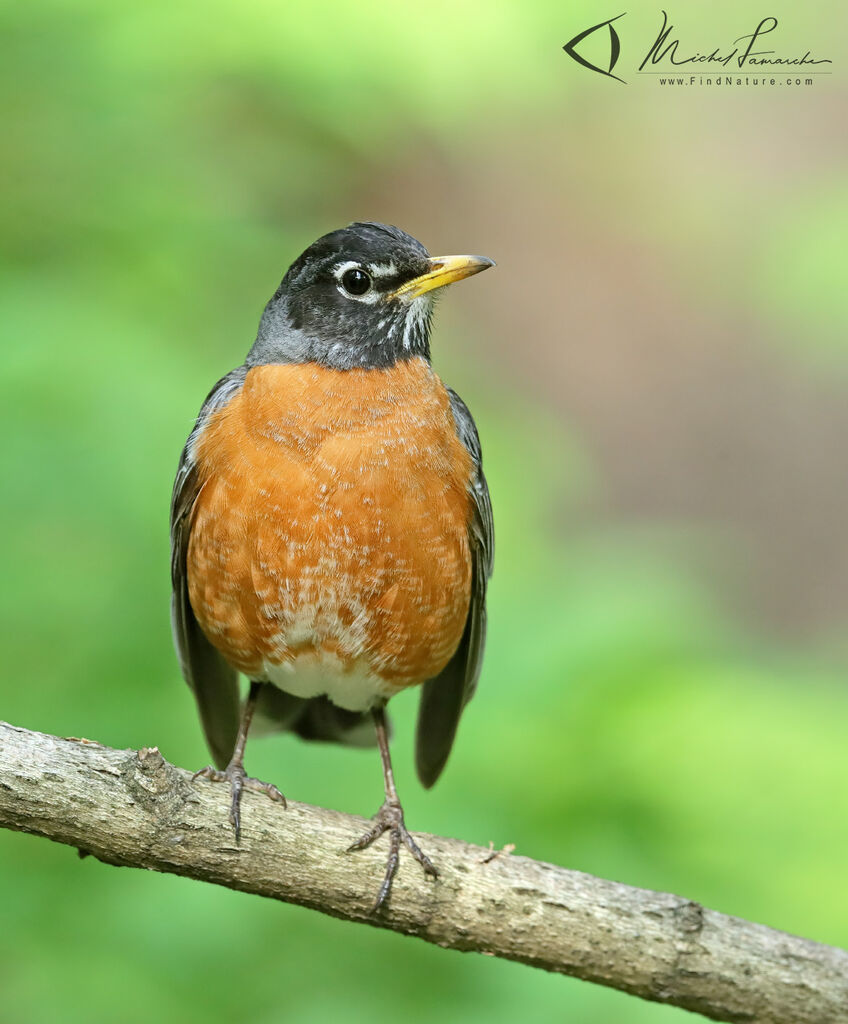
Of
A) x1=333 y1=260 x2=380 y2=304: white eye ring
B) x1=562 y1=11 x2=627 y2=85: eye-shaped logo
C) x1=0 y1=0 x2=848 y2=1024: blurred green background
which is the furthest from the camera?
x1=562 y1=11 x2=627 y2=85: eye-shaped logo

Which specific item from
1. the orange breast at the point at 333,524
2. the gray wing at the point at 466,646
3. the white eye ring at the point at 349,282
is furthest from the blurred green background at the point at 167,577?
the white eye ring at the point at 349,282

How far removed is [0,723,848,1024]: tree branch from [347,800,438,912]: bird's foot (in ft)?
0.08

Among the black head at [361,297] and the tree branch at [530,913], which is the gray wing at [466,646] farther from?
the tree branch at [530,913]

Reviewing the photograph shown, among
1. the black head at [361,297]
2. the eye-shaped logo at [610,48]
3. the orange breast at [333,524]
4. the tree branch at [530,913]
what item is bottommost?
the tree branch at [530,913]

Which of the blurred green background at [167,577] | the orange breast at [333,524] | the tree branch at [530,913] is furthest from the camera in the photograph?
the orange breast at [333,524]

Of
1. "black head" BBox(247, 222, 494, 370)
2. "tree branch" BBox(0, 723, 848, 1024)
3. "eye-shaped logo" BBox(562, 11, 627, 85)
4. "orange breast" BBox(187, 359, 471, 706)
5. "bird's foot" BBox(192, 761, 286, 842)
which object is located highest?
"eye-shaped logo" BBox(562, 11, 627, 85)

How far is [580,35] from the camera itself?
4.86m

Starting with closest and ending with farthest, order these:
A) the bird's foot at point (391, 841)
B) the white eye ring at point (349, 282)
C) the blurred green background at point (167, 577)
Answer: the bird's foot at point (391, 841) → the blurred green background at point (167, 577) → the white eye ring at point (349, 282)

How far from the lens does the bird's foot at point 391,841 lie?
349 centimetres

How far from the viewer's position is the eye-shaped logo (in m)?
4.86

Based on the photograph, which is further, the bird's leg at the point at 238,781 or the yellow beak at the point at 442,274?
the yellow beak at the point at 442,274

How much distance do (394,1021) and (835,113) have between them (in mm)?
9587

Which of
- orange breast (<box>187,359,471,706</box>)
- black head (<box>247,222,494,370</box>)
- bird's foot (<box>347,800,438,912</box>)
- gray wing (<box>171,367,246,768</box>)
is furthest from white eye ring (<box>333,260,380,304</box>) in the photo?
bird's foot (<box>347,800,438,912</box>)

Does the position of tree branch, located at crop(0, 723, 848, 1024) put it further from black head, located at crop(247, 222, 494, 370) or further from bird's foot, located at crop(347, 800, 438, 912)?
black head, located at crop(247, 222, 494, 370)
